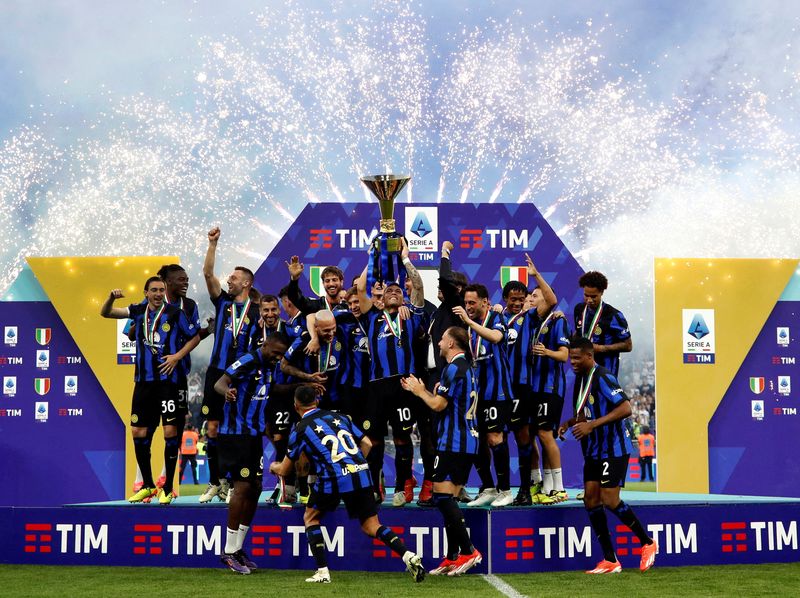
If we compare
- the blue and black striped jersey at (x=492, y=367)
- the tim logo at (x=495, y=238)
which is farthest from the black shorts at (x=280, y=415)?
the tim logo at (x=495, y=238)

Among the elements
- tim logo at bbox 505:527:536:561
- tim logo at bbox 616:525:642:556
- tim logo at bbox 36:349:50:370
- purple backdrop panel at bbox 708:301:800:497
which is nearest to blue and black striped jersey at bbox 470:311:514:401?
tim logo at bbox 505:527:536:561

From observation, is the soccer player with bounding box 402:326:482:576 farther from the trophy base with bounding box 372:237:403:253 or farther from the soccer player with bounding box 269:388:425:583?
the trophy base with bounding box 372:237:403:253

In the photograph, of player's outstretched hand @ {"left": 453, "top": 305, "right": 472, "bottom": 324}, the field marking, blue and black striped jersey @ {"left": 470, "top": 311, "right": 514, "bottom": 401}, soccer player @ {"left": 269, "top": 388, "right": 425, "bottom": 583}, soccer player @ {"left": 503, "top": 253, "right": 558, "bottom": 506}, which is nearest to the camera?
the field marking

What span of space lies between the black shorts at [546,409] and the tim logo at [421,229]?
579 cm

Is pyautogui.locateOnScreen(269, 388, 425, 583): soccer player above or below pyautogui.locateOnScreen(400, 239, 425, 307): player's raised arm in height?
below

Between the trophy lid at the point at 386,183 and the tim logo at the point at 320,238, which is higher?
the tim logo at the point at 320,238

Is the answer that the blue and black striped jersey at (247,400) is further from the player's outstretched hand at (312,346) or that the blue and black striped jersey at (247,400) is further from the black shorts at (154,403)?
the black shorts at (154,403)

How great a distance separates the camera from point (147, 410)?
8750 millimetres

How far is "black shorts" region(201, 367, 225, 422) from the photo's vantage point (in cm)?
869

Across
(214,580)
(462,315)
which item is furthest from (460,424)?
(214,580)

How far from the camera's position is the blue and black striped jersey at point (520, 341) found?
8586mm

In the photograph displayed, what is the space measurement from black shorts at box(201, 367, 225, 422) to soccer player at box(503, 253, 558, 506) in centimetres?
258

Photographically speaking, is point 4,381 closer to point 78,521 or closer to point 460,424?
point 78,521

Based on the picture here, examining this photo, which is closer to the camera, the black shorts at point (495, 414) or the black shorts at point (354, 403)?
the black shorts at point (495, 414)
